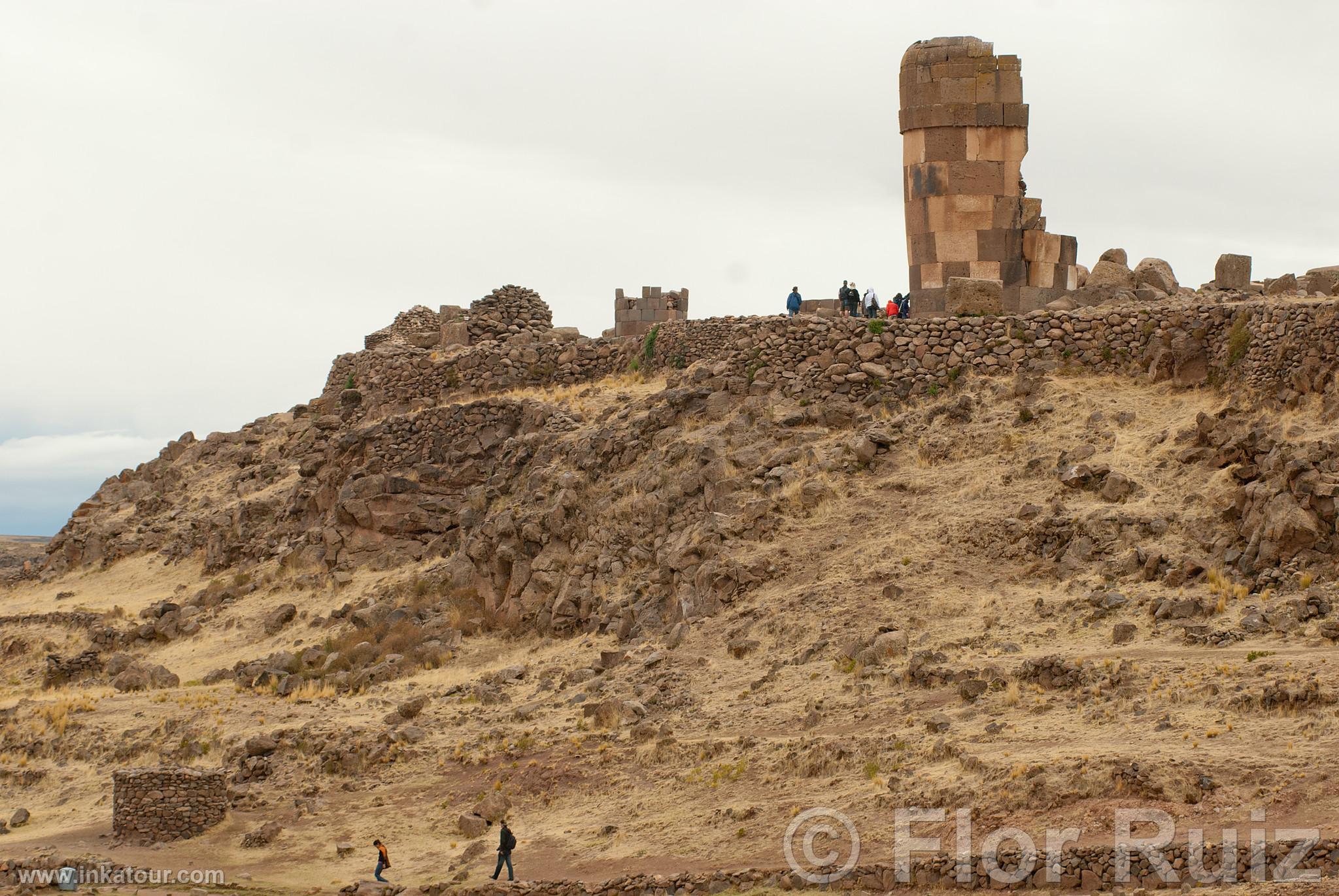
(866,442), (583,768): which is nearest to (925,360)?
(866,442)

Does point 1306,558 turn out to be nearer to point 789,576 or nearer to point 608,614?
point 789,576

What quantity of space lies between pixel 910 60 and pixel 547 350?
7.68m

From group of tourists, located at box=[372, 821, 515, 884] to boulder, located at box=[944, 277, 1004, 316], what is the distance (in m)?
10.9

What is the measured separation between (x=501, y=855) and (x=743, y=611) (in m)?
5.77

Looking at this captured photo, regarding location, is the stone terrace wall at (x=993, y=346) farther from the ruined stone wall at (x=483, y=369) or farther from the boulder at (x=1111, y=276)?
the ruined stone wall at (x=483, y=369)

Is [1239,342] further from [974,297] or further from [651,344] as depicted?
[651,344]

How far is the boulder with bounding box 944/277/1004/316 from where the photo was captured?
24438 mm

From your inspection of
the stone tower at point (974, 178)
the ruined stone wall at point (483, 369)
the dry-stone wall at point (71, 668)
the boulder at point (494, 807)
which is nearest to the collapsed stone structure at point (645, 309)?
the ruined stone wall at point (483, 369)

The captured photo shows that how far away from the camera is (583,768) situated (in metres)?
18.1

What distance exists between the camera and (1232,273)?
992 inches

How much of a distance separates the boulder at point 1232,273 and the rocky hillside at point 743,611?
197 centimetres

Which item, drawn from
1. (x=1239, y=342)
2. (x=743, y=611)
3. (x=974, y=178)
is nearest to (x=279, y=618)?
(x=743, y=611)

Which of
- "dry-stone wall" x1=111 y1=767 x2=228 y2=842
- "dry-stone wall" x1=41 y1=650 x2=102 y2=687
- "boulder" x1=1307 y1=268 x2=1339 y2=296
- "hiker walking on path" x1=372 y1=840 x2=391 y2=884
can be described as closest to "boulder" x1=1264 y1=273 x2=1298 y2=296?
"boulder" x1=1307 y1=268 x2=1339 y2=296

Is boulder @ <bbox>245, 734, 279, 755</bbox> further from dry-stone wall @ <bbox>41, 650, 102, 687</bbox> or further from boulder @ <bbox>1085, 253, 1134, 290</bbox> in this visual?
boulder @ <bbox>1085, 253, 1134, 290</bbox>
